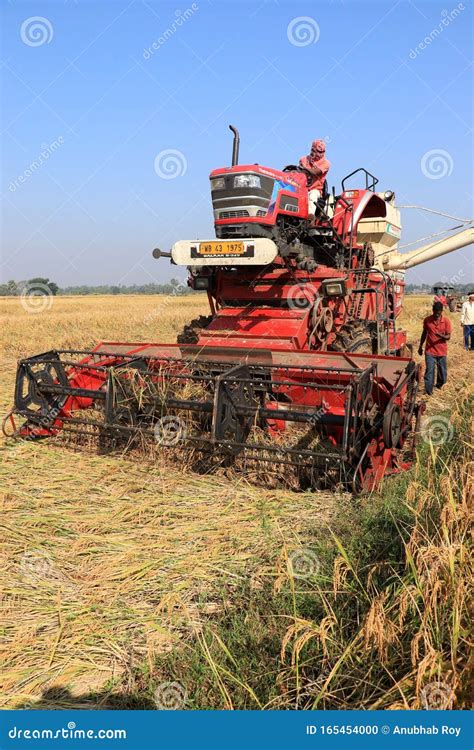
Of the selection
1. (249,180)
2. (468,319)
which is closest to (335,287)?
(249,180)

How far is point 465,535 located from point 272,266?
3.96m

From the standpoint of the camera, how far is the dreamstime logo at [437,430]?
4.57 meters

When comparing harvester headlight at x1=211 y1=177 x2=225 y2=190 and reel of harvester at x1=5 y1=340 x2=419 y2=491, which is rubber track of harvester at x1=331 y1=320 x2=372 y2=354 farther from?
harvester headlight at x1=211 y1=177 x2=225 y2=190

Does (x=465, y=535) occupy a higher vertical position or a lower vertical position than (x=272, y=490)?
higher

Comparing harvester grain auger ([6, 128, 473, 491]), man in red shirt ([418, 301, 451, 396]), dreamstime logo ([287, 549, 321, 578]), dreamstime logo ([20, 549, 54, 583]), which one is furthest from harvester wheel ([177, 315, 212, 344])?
dreamstime logo ([287, 549, 321, 578])

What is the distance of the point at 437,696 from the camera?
1868 mm

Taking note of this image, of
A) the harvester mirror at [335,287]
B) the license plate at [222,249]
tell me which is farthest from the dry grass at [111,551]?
the harvester mirror at [335,287]

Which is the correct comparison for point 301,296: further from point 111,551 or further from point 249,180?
point 111,551

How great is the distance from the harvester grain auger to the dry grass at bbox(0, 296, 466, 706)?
1.14 ft

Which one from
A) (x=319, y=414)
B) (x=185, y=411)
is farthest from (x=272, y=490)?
(x=185, y=411)

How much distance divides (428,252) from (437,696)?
382 inches

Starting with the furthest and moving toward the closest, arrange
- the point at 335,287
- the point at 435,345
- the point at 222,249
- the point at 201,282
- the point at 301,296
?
the point at 435,345 → the point at 201,282 → the point at 301,296 → the point at 335,287 → the point at 222,249

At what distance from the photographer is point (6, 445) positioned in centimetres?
525

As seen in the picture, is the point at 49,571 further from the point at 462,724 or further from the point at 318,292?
the point at 318,292
